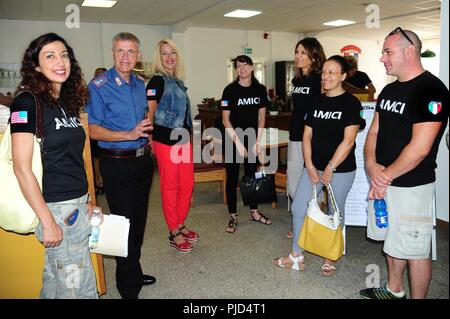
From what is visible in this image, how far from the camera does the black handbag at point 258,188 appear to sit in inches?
Answer: 132

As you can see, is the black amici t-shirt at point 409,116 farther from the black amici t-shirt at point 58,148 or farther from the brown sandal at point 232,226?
the brown sandal at point 232,226

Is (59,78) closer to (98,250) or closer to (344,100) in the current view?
(98,250)

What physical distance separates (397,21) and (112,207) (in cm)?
935

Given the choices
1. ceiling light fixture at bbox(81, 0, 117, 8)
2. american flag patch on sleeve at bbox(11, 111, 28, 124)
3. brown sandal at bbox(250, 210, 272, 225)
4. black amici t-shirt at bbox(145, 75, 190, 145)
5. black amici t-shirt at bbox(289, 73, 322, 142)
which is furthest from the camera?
ceiling light fixture at bbox(81, 0, 117, 8)

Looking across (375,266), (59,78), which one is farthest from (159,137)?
(375,266)

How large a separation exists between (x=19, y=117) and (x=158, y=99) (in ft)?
4.56

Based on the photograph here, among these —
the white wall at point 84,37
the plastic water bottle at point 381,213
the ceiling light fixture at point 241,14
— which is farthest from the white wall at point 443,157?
the white wall at point 84,37

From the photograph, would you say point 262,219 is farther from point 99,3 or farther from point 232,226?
point 99,3

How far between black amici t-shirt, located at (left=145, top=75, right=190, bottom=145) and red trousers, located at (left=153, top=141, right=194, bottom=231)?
39 mm

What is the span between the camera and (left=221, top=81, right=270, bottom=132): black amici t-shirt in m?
3.35

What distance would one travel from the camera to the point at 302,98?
113 inches

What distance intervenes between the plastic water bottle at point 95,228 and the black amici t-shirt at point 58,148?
0.21m

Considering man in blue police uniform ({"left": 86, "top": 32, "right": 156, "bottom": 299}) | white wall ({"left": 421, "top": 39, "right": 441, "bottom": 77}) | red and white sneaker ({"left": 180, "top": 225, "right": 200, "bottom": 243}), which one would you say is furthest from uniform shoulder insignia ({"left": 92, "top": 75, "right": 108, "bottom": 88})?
white wall ({"left": 421, "top": 39, "right": 441, "bottom": 77})

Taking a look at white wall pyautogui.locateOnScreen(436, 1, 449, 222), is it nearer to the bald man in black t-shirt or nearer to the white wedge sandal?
the bald man in black t-shirt
